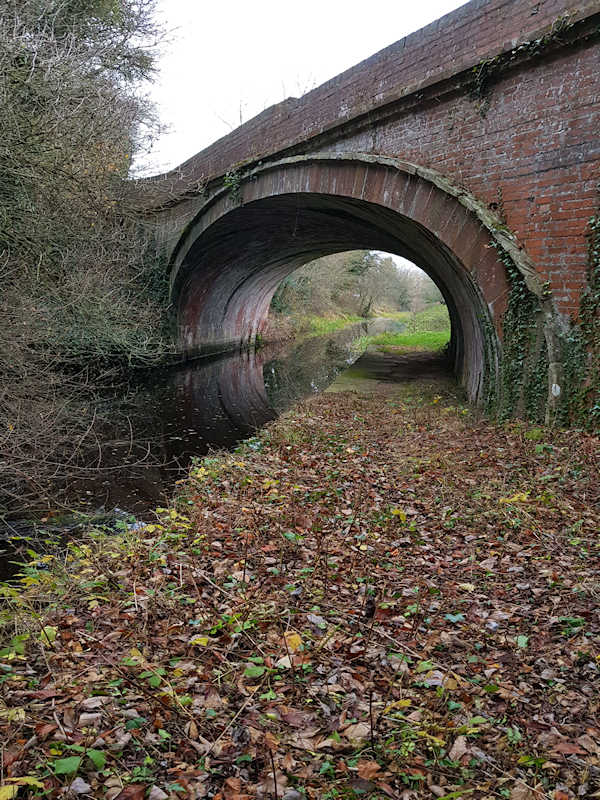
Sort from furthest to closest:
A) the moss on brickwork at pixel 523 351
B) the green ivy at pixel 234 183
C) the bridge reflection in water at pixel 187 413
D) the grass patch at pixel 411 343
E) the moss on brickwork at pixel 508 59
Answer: the grass patch at pixel 411 343 < the green ivy at pixel 234 183 < the bridge reflection in water at pixel 187 413 < the moss on brickwork at pixel 523 351 < the moss on brickwork at pixel 508 59

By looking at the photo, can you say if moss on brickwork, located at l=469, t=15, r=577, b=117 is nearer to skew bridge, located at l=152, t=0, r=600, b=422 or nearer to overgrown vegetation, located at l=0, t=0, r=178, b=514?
skew bridge, located at l=152, t=0, r=600, b=422

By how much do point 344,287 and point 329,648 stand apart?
1190 inches

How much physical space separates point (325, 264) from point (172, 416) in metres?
19.3

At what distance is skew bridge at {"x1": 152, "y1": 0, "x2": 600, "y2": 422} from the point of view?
15.7 ft

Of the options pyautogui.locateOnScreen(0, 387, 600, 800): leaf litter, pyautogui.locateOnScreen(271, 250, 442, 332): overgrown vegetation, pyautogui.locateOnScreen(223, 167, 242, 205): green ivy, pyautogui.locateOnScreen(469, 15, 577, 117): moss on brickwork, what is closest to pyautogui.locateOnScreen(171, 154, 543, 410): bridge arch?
pyautogui.locateOnScreen(223, 167, 242, 205): green ivy

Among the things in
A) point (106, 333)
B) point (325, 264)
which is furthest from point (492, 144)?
point (325, 264)

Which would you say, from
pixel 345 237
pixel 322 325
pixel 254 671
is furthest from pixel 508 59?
pixel 322 325

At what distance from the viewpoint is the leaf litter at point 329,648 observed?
5.35ft

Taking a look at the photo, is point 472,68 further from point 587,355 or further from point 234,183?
point 234,183

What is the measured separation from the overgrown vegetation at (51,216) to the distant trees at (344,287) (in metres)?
15.9

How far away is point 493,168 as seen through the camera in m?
5.52

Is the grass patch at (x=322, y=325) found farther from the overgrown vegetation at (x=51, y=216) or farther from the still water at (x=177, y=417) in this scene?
the overgrown vegetation at (x=51, y=216)

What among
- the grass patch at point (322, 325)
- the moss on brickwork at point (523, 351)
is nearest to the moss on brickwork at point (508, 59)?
the moss on brickwork at point (523, 351)

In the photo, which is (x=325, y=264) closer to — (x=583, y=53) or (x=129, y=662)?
(x=583, y=53)
